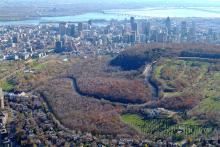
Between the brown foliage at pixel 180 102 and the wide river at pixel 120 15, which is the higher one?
the brown foliage at pixel 180 102

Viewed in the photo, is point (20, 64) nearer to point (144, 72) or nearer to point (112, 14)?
point (144, 72)

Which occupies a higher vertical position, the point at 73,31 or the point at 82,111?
the point at 82,111

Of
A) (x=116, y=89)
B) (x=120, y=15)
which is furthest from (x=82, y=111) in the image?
(x=120, y=15)

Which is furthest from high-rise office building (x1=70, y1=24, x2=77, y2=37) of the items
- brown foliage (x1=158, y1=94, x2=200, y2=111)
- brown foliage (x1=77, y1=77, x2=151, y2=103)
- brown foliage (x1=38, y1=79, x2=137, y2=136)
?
brown foliage (x1=158, y1=94, x2=200, y2=111)

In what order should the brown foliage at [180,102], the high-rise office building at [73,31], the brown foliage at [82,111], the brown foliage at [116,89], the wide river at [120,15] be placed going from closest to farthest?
the brown foliage at [82,111]
the brown foliage at [180,102]
the brown foliage at [116,89]
the high-rise office building at [73,31]
the wide river at [120,15]

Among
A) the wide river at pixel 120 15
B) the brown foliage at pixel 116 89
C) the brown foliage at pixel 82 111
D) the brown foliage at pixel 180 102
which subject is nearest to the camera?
the brown foliage at pixel 82 111

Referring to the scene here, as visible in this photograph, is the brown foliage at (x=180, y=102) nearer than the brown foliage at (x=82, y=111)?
No

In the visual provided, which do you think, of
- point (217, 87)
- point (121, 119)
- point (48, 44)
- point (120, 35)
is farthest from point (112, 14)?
point (121, 119)

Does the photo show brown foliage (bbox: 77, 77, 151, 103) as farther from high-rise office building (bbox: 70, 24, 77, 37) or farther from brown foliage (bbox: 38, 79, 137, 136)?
high-rise office building (bbox: 70, 24, 77, 37)

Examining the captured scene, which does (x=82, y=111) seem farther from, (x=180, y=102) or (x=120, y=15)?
(x=120, y=15)

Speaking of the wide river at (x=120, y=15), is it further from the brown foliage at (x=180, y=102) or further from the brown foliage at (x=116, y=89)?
the brown foliage at (x=180, y=102)

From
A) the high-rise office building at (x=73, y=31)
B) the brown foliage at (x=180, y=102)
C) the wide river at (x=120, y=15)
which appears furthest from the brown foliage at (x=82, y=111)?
the wide river at (x=120, y=15)
